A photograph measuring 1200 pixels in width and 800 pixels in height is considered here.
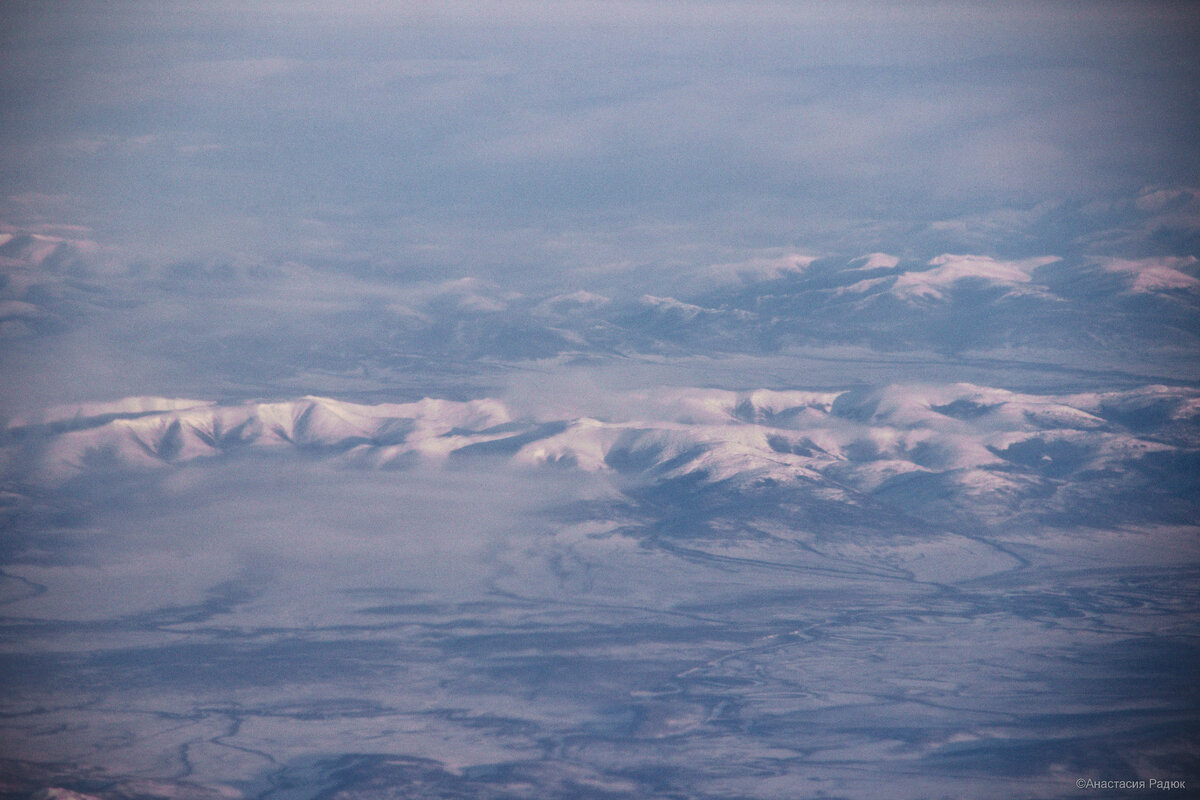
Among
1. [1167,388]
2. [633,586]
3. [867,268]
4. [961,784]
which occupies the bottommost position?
[961,784]

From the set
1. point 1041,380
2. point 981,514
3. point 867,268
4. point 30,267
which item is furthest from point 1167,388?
point 30,267

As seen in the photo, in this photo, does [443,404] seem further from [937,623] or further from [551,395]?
[937,623]

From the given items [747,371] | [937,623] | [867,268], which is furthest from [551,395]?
[867,268]

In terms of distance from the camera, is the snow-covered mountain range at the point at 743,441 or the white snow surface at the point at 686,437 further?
the white snow surface at the point at 686,437

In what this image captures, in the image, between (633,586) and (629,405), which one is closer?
(633,586)

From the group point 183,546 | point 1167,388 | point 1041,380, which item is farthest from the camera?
point 1041,380

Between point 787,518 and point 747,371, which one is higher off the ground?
point 747,371

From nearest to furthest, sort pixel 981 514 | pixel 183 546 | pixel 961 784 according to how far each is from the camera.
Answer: pixel 961 784 → pixel 183 546 → pixel 981 514

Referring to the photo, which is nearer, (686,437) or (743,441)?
(743,441)

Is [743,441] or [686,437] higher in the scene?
[686,437]

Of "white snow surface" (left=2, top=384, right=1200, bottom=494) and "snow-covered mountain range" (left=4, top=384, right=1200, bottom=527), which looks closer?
"snow-covered mountain range" (left=4, top=384, right=1200, bottom=527)
